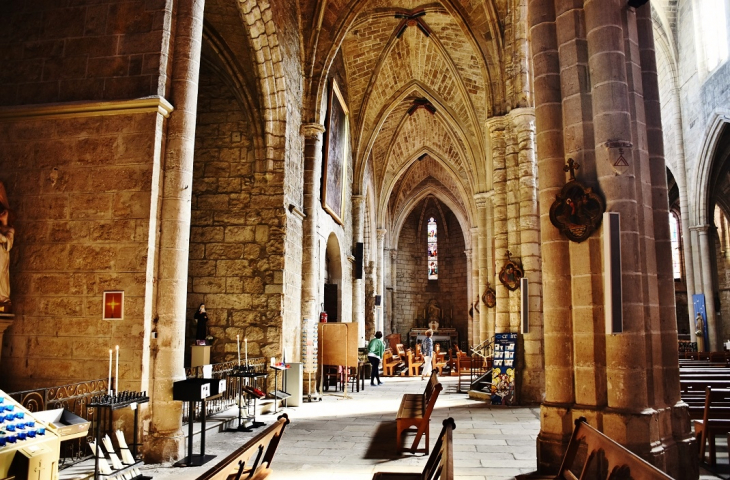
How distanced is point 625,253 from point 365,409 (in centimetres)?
590

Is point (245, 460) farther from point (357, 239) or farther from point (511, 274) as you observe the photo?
point (357, 239)

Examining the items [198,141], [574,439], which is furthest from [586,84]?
[198,141]

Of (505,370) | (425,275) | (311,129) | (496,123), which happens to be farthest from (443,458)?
(425,275)

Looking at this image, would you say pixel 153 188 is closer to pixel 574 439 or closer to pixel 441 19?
pixel 574 439

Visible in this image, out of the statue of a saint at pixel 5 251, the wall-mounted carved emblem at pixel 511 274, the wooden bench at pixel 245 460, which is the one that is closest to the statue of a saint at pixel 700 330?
the wall-mounted carved emblem at pixel 511 274

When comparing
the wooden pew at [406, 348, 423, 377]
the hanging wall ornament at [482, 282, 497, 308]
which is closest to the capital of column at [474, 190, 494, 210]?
the hanging wall ornament at [482, 282, 497, 308]

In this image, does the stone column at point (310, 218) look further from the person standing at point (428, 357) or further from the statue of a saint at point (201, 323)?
the person standing at point (428, 357)

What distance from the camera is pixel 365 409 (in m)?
9.52

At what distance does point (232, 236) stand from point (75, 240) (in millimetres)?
4514

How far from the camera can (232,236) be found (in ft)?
35.1

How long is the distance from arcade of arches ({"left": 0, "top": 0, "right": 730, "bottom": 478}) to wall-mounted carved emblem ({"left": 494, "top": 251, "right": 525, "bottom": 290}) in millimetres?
Answer: 215

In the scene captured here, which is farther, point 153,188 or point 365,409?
point 365,409

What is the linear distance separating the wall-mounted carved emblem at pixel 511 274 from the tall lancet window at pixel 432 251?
794 inches

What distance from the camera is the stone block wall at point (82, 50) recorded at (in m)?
6.38
